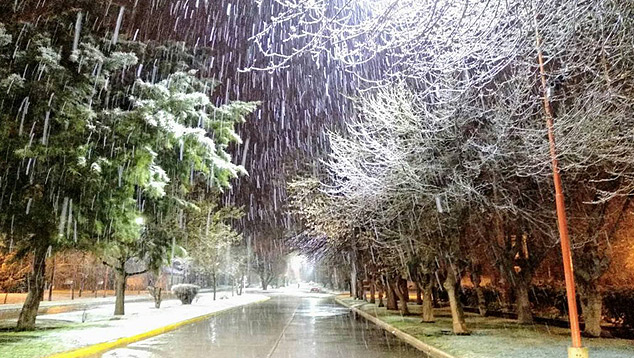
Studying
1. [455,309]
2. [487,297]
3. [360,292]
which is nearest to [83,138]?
[455,309]

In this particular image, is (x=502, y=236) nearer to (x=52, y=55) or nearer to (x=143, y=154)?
(x=143, y=154)

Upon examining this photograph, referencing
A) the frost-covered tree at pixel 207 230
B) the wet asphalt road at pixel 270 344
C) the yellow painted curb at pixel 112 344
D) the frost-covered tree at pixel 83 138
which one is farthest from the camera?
the frost-covered tree at pixel 207 230

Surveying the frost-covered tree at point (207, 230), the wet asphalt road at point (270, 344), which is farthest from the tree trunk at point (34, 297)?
the frost-covered tree at point (207, 230)

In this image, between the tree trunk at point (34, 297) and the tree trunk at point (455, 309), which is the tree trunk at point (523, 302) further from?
the tree trunk at point (34, 297)

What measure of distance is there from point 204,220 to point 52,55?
18201 millimetres

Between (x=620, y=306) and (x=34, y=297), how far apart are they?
853 inches

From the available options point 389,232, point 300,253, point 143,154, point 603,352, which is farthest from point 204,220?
point 603,352

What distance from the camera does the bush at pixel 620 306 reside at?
18125mm

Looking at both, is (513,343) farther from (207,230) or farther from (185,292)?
(185,292)

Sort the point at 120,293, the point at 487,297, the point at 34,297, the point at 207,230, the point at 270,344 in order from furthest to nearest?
the point at 487,297, the point at 207,230, the point at 120,293, the point at 34,297, the point at 270,344

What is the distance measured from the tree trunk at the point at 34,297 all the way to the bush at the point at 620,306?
68.4 ft

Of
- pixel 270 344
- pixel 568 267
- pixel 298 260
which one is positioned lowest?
pixel 270 344

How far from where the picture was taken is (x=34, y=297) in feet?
56.5

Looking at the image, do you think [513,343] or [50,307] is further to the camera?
[50,307]
